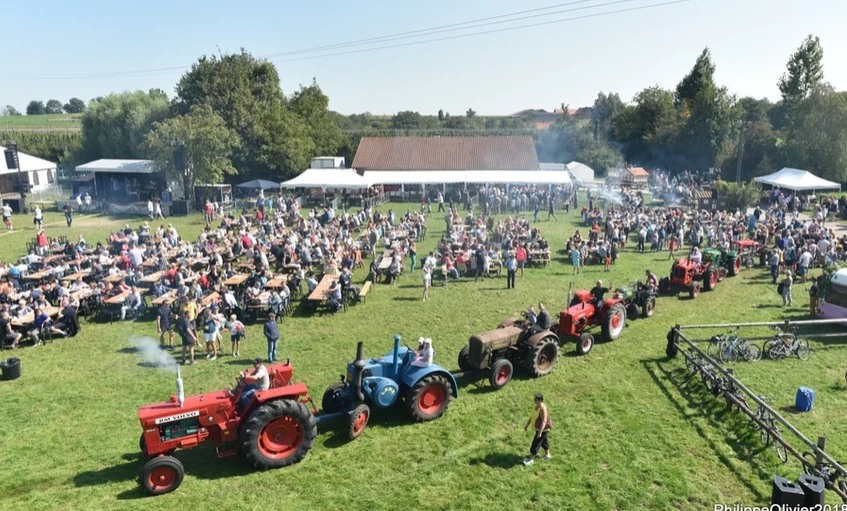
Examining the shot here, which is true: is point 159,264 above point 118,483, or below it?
above

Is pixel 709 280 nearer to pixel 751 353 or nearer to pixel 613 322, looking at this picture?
pixel 751 353

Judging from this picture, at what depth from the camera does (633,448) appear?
8.55 m

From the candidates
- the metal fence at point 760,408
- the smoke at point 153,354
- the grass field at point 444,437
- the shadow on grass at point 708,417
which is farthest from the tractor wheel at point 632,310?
the smoke at point 153,354

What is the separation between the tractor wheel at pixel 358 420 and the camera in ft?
28.2

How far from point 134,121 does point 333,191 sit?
21.8 m

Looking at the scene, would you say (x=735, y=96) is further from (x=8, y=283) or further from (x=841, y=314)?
(x=8, y=283)

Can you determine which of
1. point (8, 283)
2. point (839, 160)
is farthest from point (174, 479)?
point (839, 160)

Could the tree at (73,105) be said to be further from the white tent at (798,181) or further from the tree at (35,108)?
the white tent at (798,181)

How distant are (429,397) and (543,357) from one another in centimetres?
295

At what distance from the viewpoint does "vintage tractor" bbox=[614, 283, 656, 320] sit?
559 inches

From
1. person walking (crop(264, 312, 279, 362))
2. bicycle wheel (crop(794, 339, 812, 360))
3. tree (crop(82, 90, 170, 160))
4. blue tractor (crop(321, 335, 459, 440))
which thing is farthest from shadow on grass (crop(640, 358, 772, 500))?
tree (crop(82, 90, 170, 160))

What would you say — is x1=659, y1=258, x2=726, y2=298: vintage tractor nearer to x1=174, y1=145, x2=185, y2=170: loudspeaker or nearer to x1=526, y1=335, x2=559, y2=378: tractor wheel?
x1=526, y1=335, x2=559, y2=378: tractor wheel

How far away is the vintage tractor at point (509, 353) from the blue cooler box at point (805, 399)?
165 inches

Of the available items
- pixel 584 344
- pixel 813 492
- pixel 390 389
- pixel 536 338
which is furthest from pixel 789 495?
pixel 584 344
